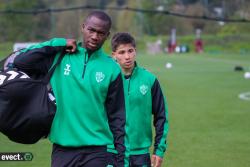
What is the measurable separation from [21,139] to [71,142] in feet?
1.20

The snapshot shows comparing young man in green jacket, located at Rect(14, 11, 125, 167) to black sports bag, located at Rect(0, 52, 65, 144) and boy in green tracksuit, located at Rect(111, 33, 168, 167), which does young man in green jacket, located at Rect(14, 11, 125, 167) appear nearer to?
black sports bag, located at Rect(0, 52, 65, 144)

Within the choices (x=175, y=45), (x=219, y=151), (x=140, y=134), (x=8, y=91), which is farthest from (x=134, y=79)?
(x=175, y=45)

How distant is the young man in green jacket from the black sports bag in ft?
0.58

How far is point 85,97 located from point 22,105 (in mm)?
481

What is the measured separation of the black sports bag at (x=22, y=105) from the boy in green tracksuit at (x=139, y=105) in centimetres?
169

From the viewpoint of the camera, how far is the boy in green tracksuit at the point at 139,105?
6.36 m

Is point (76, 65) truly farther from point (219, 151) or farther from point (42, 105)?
point (219, 151)

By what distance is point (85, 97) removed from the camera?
4906 mm

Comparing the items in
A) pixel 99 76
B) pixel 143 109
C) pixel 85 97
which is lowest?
pixel 143 109

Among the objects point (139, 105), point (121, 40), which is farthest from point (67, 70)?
point (139, 105)

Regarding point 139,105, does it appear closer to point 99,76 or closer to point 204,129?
point 99,76

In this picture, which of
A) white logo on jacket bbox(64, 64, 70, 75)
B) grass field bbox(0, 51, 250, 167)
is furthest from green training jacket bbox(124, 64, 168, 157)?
grass field bbox(0, 51, 250, 167)

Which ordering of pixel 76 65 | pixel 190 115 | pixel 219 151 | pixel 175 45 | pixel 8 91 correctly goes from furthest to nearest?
1. pixel 175 45
2. pixel 190 115
3. pixel 219 151
4. pixel 76 65
5. pixel 8 91

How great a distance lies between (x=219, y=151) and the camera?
36.8 ft
